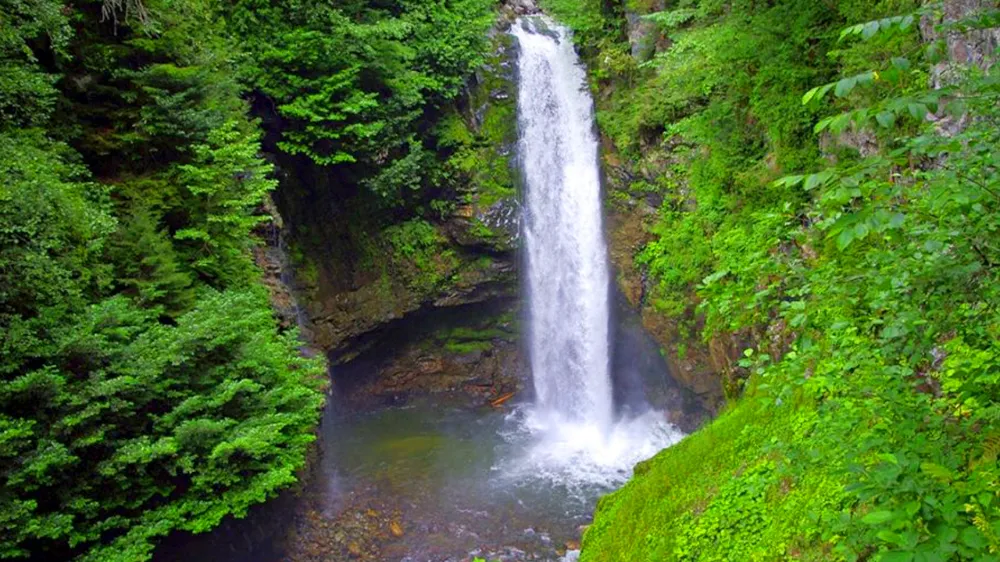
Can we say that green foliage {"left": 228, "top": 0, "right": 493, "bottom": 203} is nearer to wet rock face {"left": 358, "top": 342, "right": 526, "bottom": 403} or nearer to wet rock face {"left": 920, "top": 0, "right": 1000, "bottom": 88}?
wet rock face {"left": 358, "top": 342, "right": 526, "bottom": 403}

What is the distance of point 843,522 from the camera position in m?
2.01

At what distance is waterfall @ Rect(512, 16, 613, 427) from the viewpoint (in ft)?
45.4

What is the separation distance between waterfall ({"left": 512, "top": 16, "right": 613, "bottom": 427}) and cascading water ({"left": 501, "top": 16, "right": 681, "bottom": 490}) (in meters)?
0.02

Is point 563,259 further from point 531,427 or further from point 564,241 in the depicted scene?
point 531,427

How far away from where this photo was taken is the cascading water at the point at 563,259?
541 inches

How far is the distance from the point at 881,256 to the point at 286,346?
26.1ft

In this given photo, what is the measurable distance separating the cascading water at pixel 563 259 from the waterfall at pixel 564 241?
2cm

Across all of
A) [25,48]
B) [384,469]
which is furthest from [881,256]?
[384,469]

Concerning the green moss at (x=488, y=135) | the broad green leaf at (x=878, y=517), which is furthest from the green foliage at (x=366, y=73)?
the broad green leaf at (x=878, y=517)

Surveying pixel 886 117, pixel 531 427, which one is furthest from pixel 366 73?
pixel 886 117

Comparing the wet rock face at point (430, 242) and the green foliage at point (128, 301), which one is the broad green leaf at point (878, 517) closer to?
the green foliage at point (128, 301)

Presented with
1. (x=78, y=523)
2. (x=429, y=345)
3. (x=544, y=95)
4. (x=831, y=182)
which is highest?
(x=544, y=95)

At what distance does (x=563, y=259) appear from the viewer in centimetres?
1423

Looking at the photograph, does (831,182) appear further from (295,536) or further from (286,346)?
(295,536)
